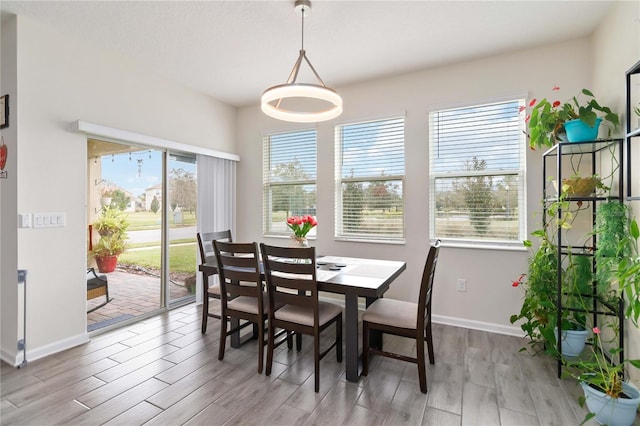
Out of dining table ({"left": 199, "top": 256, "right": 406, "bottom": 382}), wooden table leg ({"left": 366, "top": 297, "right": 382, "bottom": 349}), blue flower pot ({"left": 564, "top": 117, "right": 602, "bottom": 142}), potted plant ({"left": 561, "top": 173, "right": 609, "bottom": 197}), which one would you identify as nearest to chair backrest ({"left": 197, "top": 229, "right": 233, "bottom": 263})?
dining table ({"left": 199, "top": 256, "right": 406, "bottom": 382})

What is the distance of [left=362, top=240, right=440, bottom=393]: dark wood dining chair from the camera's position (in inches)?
81.6

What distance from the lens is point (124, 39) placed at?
287 cm

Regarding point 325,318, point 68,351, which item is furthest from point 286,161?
point 68,351

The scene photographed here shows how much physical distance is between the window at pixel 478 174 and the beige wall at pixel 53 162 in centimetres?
346

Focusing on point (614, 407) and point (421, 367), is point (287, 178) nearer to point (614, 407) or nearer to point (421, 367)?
point (421, 367)

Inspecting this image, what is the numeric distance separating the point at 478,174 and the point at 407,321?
6.23 feet

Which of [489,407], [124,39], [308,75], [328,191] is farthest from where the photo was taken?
[328,191]

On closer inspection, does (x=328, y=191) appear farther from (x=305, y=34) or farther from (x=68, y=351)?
(x=68, y=351)

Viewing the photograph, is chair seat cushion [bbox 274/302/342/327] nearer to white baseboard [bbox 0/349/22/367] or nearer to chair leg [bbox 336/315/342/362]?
chair leg [bbox 336/315/342/362]

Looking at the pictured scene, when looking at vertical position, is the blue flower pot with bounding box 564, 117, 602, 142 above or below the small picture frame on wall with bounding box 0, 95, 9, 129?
below

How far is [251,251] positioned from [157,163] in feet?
7.14

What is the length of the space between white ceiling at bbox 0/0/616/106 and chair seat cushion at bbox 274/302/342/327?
235 centimetres

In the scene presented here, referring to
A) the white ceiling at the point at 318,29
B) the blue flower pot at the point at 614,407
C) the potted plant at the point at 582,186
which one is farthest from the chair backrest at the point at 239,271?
the potted plant at the point at 582,186

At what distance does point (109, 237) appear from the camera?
324cm
